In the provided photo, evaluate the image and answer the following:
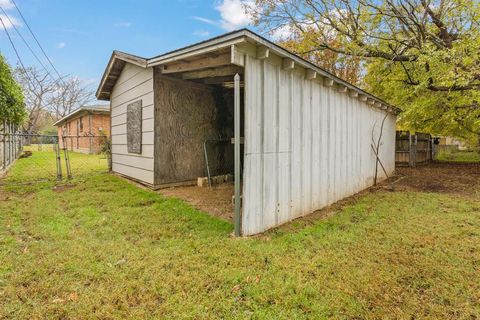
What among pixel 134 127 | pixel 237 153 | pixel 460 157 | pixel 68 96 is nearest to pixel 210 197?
pixel 237 153

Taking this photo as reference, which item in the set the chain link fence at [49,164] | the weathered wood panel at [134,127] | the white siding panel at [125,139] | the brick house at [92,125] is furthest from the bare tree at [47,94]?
the weathered wood panel at [134,127]

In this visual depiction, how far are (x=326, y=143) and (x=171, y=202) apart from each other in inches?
124

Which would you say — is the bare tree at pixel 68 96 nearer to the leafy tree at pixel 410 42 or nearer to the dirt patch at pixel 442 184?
the leafy tree at pixel 410 42

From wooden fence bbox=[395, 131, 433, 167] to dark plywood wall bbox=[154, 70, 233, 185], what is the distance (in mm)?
8824

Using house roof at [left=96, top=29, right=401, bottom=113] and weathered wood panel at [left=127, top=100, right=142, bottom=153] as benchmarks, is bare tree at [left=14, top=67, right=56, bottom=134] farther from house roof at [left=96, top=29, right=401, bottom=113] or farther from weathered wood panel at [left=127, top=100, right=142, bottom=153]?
weathered wood panel at [left=127, top=100, right=142, bottom=153]

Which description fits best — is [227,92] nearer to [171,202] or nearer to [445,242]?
[171,202]

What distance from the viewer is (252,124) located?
11.0ft

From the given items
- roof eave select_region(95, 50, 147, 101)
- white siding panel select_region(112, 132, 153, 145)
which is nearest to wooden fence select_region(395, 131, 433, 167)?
white siding panel select_region(112, 132, 153, 145)

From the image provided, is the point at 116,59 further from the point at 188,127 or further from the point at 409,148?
the point at 409,148

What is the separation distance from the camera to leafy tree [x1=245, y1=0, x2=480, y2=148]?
7148mm

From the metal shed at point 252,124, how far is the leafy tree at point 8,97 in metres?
2.28

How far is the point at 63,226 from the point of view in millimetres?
3650

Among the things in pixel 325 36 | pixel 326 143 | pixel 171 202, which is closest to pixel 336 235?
pixel 326 143

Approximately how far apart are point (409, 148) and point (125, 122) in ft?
37.9
